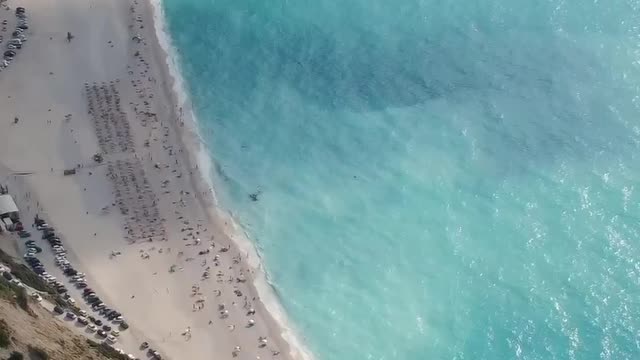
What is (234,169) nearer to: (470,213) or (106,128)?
(106,128)

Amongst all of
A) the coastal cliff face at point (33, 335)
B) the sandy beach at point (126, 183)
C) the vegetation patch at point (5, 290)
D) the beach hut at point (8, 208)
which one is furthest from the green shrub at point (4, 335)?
the beach hut at point (8, 208)

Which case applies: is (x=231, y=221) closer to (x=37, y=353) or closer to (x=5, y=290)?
(x=5, y=290)

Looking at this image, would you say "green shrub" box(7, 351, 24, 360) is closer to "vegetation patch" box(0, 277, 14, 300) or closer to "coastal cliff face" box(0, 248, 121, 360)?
"coastal cliff face" box(0, 248, 121, 360)

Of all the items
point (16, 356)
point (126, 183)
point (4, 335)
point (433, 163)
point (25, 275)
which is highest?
point (4, 335)

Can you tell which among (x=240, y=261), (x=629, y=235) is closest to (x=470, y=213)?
(x=629, y=235)

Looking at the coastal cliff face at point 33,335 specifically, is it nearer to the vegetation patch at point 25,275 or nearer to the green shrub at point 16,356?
the green shrub at point 16,356

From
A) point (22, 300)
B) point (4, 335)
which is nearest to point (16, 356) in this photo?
point (4, 335)
